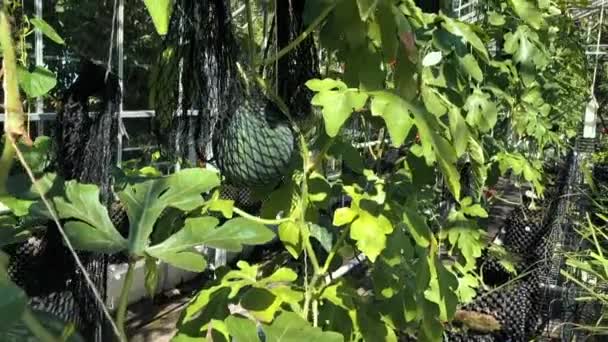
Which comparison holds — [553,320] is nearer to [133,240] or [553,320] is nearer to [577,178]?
[577,178]

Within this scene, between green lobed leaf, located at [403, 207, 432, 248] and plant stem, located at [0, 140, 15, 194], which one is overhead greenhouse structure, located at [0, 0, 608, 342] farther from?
plant stem, located at [0, 140, 15, 194]

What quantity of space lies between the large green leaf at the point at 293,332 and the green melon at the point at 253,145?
0.43 metres

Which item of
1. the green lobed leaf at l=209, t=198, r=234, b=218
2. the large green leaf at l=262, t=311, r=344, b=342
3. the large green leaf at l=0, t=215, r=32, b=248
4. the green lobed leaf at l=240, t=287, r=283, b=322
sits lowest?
the green lobed leaf at l=240, t=287, r=283, b=322

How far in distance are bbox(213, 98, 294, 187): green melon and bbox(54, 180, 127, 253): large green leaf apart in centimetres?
35

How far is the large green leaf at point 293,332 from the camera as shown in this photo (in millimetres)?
873

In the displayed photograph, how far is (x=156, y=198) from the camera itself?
3.31ft

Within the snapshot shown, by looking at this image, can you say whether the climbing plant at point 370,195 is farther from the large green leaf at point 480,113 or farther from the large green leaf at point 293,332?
the large green leaf at point 480,113

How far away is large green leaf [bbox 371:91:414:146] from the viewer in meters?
1.23

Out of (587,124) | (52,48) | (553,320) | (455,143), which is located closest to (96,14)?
(52,48)

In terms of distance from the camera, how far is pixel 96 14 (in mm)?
3221

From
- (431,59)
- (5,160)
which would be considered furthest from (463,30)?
(5,160)

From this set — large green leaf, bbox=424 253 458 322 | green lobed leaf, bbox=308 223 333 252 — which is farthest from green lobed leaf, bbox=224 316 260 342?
large green leaf, bbox=424 253 458 322

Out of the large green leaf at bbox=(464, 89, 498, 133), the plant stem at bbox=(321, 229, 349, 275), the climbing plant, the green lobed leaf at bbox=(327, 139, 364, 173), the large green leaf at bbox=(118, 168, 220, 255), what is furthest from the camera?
the large green leaf at bbox=(464, 89, 498, 133)

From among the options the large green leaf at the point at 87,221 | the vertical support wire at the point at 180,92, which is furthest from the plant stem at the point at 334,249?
the large green leaf at the point at 87,221
